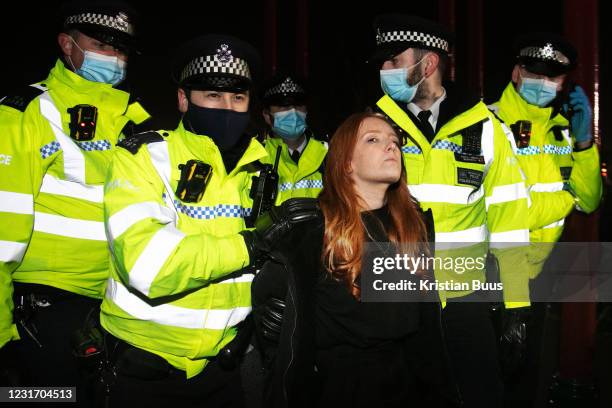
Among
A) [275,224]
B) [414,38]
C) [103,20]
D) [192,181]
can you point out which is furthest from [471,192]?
[103,20]

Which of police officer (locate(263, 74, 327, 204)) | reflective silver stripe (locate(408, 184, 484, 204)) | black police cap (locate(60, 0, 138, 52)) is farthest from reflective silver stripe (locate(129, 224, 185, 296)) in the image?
police officer (locate(263, 74, 327, 204))

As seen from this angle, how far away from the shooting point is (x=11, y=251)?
2.42 metres

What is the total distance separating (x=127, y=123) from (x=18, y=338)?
1.24 m

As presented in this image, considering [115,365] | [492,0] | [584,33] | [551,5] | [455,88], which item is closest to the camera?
[115,365]

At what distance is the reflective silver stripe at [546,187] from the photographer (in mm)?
3977

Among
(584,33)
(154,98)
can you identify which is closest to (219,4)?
(154,98)

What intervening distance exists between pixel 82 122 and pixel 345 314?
1676mm

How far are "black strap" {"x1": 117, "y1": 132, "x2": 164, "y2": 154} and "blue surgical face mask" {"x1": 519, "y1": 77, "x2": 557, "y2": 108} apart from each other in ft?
10.00

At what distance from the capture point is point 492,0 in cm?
1004

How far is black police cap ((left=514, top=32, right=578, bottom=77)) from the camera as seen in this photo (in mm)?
4062

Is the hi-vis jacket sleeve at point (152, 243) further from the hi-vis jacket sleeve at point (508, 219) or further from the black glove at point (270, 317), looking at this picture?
the hi-vis jacket sleeve at point (508, 219)

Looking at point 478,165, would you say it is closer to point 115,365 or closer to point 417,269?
point 417,269

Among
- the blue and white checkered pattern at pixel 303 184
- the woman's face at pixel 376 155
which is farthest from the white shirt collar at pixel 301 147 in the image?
the woman's face at pixel 376 155

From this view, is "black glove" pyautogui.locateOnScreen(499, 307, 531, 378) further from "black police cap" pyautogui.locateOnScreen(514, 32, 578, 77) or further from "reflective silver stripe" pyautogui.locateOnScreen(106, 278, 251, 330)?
"black police cap" pyautogui.locateOnScreen(514, 32, 578, 77)
